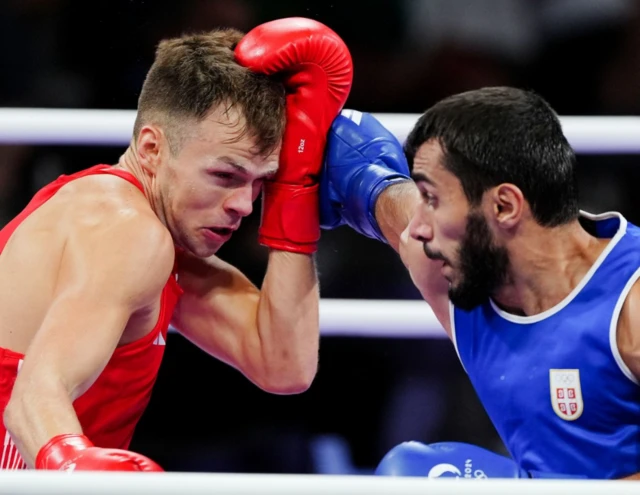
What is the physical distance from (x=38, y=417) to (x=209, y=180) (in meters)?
0.59

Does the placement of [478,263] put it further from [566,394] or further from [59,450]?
[59,450]

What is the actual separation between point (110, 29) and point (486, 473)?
1.81 m

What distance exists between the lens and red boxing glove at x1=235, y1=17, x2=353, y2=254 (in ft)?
6.15

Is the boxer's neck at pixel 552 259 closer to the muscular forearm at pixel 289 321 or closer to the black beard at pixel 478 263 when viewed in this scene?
the black beard at pixel 478 263

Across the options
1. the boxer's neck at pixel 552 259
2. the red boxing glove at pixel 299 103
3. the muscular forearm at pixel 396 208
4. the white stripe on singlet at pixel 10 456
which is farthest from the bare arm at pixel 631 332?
the white stripe on singlet at pixel 10 456

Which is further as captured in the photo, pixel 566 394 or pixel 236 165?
pixel 236 165

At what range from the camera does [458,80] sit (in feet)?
9.79

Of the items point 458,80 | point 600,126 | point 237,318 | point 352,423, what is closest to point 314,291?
point 237,318

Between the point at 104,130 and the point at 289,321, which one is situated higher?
the point at 104,130

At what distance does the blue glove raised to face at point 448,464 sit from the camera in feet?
5.46

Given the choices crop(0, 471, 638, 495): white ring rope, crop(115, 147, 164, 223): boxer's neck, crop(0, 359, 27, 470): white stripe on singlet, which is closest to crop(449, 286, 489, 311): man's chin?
crop(115, 147, 164, 223): boxer's neck

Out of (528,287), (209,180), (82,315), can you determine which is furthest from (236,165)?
(528,287)

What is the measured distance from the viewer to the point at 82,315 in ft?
5.13

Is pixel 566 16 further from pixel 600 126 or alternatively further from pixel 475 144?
pixel 475 144
